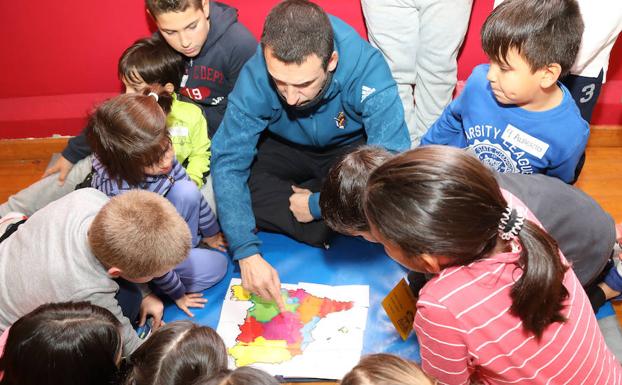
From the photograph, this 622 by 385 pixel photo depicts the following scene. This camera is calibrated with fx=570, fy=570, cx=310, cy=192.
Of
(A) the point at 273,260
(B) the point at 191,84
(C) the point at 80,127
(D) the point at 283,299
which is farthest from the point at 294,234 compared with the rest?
(C) the point at 80,127

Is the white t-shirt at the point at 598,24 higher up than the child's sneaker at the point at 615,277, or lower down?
higher up

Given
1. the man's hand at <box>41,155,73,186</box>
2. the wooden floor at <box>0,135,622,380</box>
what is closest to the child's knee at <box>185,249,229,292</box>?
the man's hand at <box>41,155,73,186</box>

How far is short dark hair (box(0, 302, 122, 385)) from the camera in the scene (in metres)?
1.22

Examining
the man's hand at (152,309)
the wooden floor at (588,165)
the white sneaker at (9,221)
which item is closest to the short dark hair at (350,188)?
the man's hand at (152,309)

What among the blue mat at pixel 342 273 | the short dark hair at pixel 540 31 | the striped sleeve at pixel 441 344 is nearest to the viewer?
the striped sleeve at pixel 441 344

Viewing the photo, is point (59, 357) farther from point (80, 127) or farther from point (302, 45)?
point (80, 127)

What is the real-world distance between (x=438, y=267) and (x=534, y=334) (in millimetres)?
229

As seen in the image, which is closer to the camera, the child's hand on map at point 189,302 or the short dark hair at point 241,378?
the short dark hair at point 241,378

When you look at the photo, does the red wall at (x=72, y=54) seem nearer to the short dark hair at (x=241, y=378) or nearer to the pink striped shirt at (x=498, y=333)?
the pink striped shirt at (x=498, y=333)

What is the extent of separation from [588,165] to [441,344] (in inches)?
66.0

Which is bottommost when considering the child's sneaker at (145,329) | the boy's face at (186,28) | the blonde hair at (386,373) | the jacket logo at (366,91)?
the child's sneaker at (145,329)

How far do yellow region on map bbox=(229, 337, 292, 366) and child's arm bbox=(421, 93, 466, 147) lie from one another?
85 cm

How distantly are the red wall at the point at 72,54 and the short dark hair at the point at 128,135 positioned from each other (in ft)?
2.64

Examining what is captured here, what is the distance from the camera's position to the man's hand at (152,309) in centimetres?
182
